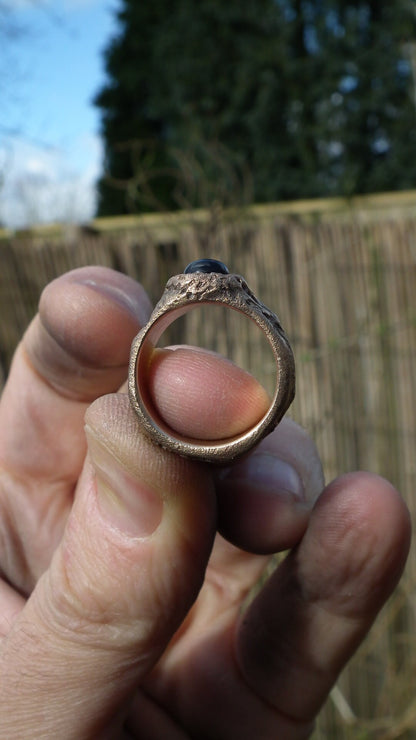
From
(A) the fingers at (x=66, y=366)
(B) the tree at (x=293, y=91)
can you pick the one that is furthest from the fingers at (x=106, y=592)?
(B) the tree at (x=293, y=91)

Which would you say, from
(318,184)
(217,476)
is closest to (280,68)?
(318,184)

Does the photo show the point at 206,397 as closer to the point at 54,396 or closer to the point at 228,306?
the point at 228,306

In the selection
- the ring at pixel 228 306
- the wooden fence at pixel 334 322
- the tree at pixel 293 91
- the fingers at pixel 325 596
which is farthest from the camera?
the tree at pixel 293 91

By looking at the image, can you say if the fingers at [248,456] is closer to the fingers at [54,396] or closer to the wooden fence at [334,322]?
the fingers at [54,396]

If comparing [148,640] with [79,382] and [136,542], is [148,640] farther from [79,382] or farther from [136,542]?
[79,382]

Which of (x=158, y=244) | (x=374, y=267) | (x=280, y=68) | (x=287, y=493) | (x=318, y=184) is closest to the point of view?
(x=287, y=493)

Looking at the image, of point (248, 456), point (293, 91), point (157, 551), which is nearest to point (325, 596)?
point (248, 456)
